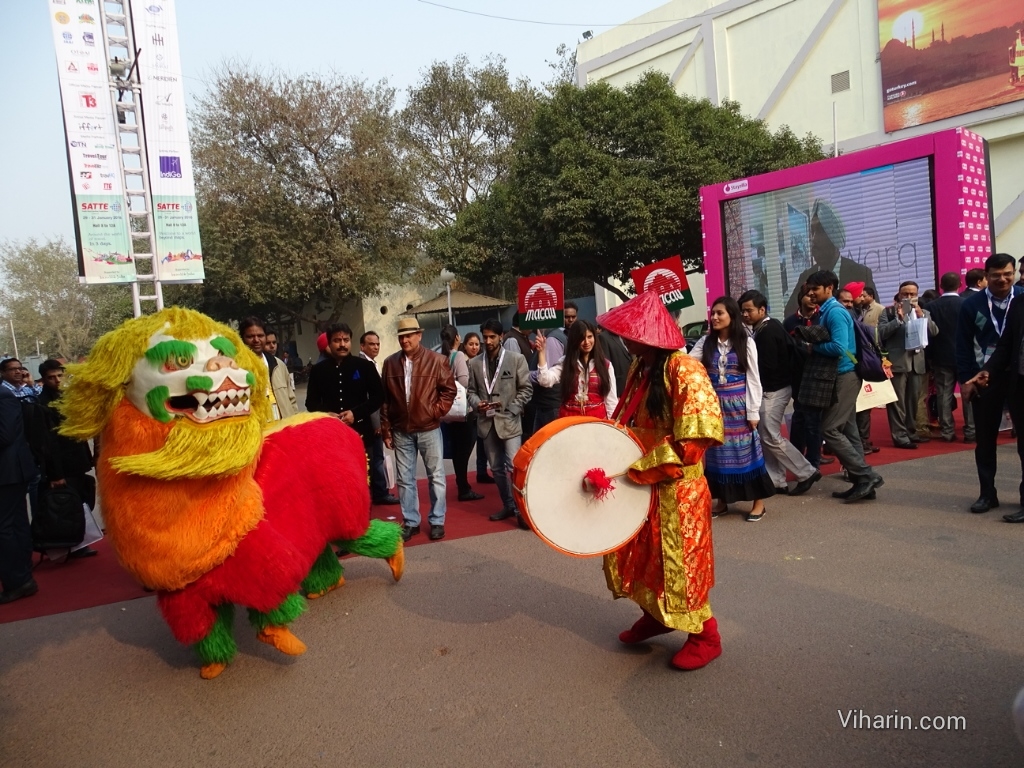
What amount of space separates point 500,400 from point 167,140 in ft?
26.5

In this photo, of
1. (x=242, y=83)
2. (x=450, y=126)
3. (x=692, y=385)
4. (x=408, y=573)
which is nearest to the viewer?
(x=692, y=385)

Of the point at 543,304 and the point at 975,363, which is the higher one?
the point at 543,304

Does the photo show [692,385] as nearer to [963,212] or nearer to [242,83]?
[963,212]

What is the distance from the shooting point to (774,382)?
6.13m

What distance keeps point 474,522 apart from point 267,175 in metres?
20.3

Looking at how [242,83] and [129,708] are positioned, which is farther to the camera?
[242,83]

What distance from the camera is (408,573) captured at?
516cm

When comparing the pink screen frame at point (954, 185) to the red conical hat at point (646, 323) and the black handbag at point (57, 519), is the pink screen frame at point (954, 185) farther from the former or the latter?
the black handbag at point (57, 519)

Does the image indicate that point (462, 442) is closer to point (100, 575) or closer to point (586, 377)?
point (586, 377)

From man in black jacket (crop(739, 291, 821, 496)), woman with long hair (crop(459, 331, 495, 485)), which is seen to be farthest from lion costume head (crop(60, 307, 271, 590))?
woman with long hair (crop(459, 331, 495, 485))

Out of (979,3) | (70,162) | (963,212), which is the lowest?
(963,212)

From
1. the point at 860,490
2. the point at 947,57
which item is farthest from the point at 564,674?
the point at 947,57

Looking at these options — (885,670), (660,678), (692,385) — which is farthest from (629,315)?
(885,670)

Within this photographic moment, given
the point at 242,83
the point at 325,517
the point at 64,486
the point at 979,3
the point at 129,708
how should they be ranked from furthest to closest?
the point at 242,83, the point at 979,3, the point at 64,486, the point at 325,517, the point at 129,708
